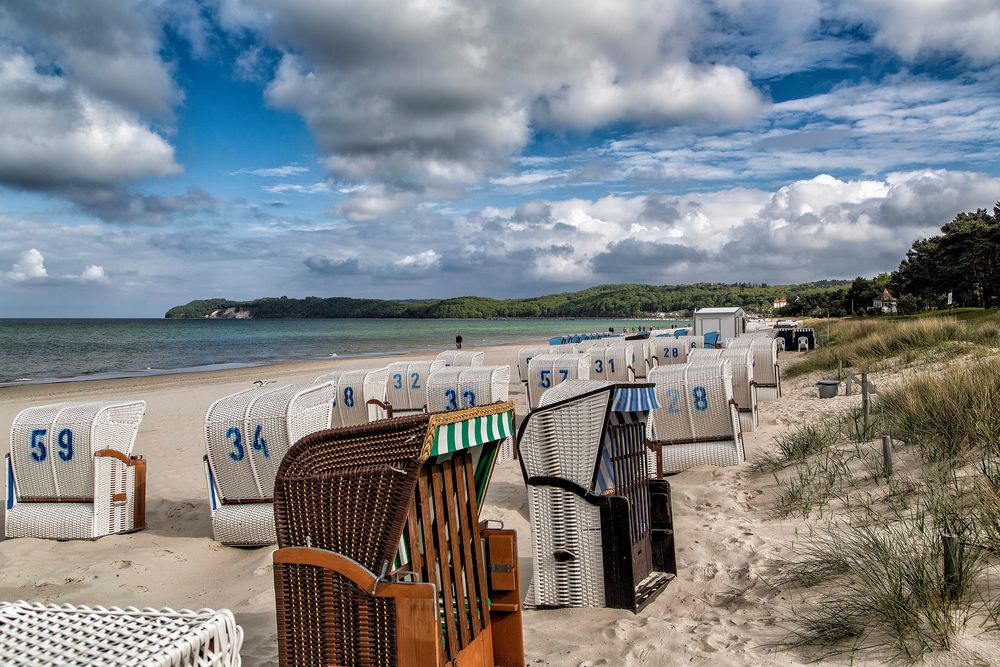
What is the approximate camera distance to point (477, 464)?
3898mm

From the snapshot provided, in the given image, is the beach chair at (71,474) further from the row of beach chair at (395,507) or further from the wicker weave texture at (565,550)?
the wicker weave texture at (565,550)

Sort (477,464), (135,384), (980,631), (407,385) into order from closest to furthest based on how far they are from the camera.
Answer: (980,631) → (477,464) → (407,385) → (135,384)

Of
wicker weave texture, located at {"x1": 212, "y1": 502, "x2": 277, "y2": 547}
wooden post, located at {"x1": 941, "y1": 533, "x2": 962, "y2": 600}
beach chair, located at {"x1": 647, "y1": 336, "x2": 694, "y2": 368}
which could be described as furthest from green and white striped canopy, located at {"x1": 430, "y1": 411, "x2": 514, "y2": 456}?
beach chair, located at {"x1": 647, "y1": 336, "x2": 694, "y2": 368}

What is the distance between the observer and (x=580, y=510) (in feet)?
15.7

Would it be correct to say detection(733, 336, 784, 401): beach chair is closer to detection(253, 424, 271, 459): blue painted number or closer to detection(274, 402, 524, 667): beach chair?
detection(253, 424, 271, 459): blue painted number

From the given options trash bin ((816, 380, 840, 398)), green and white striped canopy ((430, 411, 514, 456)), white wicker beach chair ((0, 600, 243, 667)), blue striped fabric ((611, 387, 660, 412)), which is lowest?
trash bin ((816, 380, 840, 398))

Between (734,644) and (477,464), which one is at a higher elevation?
(477,464)

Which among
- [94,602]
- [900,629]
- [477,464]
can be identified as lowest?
[94,602]

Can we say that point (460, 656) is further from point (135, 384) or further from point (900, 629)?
point (135, 384)

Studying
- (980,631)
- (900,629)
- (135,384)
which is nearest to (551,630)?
(900,629)

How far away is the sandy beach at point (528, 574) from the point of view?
4.12 m

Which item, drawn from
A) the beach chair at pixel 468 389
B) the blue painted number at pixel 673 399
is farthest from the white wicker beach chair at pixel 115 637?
the beach chair at pixel 468 389

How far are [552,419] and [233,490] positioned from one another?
3603 mm

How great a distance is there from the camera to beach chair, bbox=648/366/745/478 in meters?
8.73
